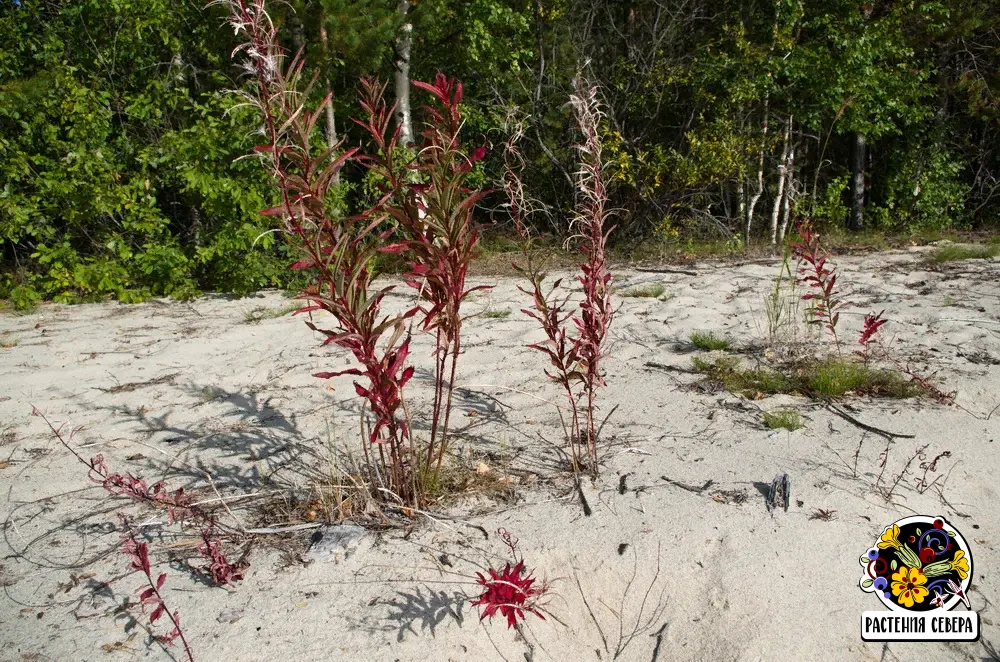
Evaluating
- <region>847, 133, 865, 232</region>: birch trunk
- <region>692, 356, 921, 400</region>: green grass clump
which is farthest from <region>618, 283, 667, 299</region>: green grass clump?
<region>847, 133, 865, 232</region>: birch trunk

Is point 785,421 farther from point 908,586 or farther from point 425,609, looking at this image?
point 425,609

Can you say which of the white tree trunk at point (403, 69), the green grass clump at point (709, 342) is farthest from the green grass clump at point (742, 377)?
the white tree trunk at point (403, 69)

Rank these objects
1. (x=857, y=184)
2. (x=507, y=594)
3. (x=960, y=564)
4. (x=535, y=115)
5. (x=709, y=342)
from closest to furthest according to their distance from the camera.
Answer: (x=507, y=594)
(x=960, y=564)
(x=709, y=342)
(x=535, y=115)
(x=857, y=184)

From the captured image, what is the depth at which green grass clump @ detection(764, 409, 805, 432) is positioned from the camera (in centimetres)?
326

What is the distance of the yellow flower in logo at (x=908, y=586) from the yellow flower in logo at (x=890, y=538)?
82mm

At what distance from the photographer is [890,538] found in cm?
254

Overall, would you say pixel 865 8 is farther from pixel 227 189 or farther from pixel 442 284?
pixel 442 284

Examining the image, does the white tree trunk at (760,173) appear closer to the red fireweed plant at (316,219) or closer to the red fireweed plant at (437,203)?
the red fireweed plant at (437,203)

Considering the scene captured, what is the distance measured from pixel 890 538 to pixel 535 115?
8.10 metres

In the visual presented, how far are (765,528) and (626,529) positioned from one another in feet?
1.64

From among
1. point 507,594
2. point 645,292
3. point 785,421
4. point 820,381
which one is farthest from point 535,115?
point 507,594

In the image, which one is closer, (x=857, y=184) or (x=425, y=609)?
(x=425, y=609)

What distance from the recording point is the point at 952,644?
2.22 m

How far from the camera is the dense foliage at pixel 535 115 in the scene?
6832 mm
